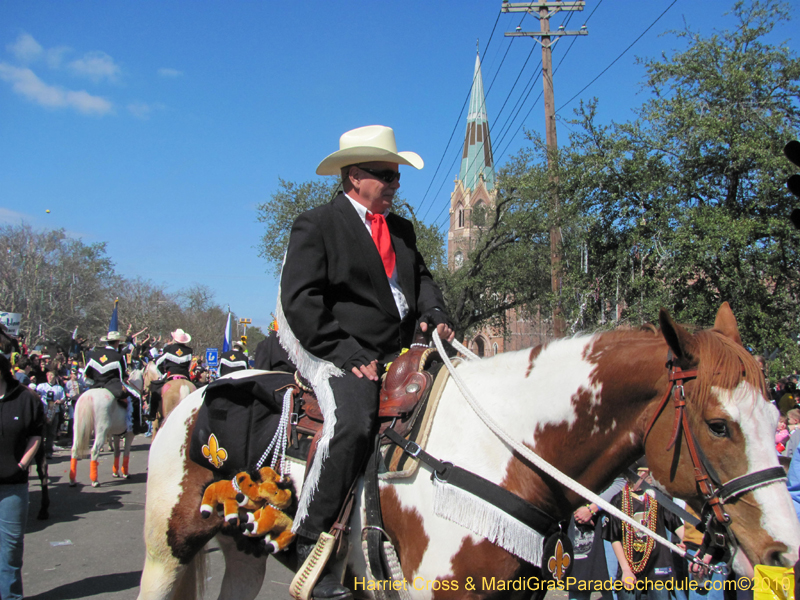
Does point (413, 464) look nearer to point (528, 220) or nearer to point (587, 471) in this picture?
point (587, 471)

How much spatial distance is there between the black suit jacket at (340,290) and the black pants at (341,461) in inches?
9.4

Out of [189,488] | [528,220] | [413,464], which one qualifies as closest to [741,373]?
A: [413,464]

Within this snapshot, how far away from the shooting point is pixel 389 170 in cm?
314

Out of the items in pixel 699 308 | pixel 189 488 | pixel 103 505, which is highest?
pixel 699 308

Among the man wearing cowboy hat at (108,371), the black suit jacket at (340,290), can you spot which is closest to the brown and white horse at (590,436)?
the black suit jacket at (340,290)

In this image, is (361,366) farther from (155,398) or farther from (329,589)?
(155,398)

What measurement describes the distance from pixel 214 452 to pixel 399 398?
3.98 feet

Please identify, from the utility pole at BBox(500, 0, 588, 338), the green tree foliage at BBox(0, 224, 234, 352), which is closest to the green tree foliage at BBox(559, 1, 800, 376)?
the utility pole at BBox(500, 0, 588, 338)

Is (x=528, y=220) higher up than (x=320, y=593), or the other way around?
(x=528, y=220)

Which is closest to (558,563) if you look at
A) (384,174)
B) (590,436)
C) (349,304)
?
(590,436)

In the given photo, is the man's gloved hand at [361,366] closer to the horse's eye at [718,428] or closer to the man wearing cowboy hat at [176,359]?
the horse's eye at [718,428]

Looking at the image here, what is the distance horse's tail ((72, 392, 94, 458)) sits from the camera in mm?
9578

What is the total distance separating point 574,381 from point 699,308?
1217 centimetres

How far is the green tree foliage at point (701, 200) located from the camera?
12367 mm
